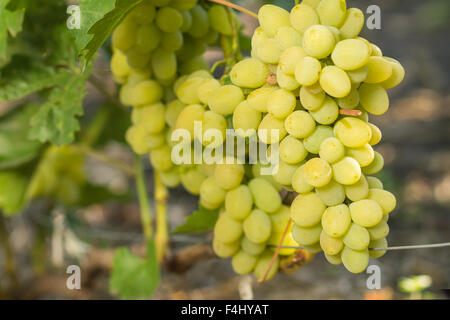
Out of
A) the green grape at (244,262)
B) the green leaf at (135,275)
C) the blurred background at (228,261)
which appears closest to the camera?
the green grape at (244,262)

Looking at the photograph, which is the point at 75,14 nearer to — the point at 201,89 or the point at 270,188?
the point at 201,89

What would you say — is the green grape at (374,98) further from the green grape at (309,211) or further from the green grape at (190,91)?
the green grape at (190,91)

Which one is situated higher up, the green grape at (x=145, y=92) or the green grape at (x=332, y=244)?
the green grape at (x=145, y=92)

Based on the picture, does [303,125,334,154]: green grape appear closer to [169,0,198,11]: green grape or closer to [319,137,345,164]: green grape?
[319,137,345,164]: green grape

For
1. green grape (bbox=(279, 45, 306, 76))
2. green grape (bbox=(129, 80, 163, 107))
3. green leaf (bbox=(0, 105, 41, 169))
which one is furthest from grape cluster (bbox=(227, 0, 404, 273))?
green leaf (bbox=(0, 105, 41, 169))

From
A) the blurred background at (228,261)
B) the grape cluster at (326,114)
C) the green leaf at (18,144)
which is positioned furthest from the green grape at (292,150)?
the green leaf at (18,144)

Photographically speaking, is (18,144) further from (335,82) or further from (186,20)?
(335,82)

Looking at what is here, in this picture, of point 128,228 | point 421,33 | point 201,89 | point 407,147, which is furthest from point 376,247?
point 421,33
